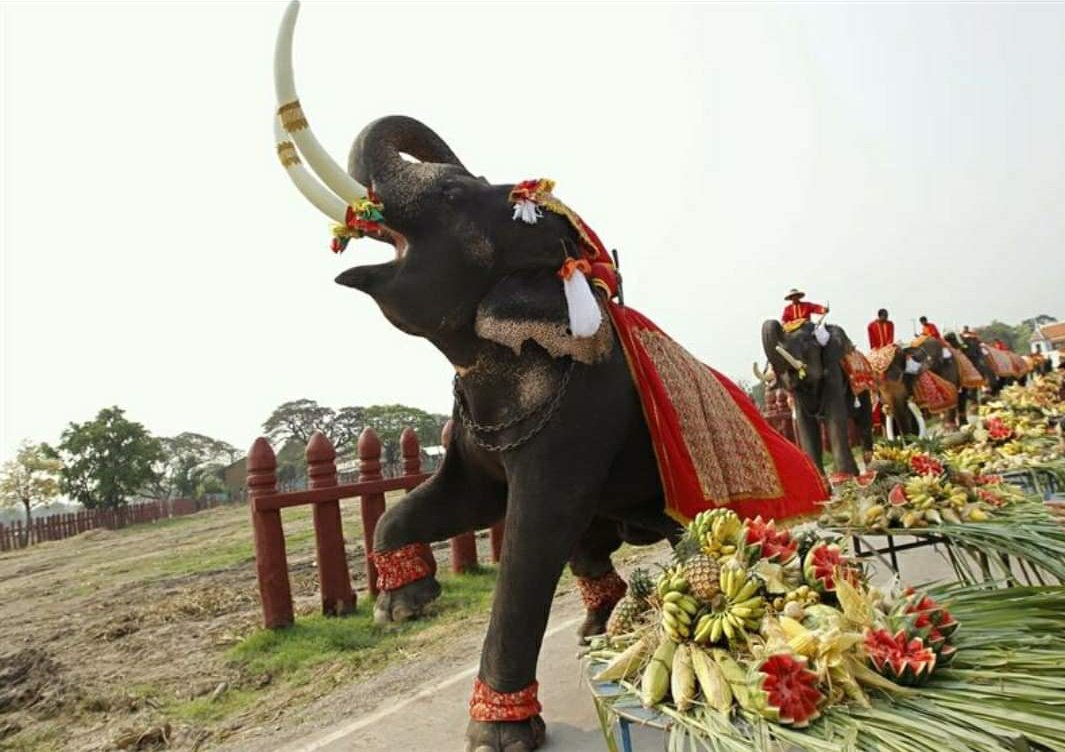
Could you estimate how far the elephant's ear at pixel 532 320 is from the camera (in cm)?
280

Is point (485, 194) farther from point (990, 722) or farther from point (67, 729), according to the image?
point (67, 729)

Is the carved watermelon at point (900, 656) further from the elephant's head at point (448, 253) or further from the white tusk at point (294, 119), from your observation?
the white tusk at point (294, 119)

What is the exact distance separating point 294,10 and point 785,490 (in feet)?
9.32

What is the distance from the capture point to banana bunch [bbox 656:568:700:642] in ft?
6.41

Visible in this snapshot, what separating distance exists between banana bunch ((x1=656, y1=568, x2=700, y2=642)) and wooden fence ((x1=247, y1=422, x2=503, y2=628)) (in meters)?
2.82

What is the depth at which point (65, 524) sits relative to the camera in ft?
103

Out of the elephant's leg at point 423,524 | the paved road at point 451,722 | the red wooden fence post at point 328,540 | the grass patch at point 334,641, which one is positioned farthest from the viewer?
the red wooden fence post at point 328,540

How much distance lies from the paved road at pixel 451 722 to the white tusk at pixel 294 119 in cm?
215

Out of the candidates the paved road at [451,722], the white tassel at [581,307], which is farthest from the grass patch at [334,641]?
the white tassel at [581,307]

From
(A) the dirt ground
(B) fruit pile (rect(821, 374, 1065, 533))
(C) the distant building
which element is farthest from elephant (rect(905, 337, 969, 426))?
(C) the distant building

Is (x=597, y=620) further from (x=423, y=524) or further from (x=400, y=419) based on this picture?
(x=400, y=419)

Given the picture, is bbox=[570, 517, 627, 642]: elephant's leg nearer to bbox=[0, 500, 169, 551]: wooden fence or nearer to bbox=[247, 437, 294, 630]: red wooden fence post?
bbox=[247, 437, 294, 630]: red wooden fence post

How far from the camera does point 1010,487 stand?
380 cm

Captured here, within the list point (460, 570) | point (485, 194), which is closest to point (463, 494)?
point (485, 194)
